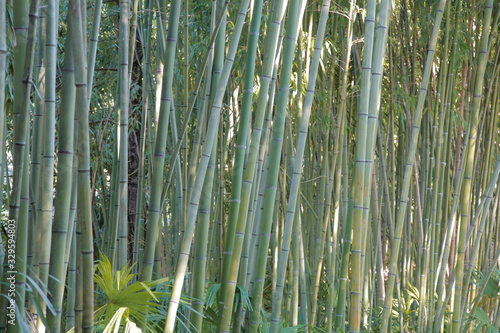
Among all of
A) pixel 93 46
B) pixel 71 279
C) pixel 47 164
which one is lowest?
pixel 71 279

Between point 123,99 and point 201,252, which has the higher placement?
point 123,99

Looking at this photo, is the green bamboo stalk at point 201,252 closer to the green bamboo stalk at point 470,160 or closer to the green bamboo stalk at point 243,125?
the green bamboo stalk at point 243,125

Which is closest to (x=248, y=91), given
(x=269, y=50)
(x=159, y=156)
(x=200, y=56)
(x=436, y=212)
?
(x=269, y=50)

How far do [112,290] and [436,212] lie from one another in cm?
197

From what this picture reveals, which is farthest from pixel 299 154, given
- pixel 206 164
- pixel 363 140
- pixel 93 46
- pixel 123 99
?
pixel 93 46

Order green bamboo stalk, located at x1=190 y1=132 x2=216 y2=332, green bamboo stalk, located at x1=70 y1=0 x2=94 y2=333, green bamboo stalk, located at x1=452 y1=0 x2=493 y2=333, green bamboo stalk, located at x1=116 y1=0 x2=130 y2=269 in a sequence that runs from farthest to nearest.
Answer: green bamboo stalk, located at x1=452 y1=0 x2=493 y2=333 < green bamboo stalk, located at x1=116 y1=0 x2=130 y2=269 < green bamboo stalk, located at x1=190 y1=132 x2=216 y2=332 < green bamboo stalk, located at x1=70 y1=0 x2=94 y2=333

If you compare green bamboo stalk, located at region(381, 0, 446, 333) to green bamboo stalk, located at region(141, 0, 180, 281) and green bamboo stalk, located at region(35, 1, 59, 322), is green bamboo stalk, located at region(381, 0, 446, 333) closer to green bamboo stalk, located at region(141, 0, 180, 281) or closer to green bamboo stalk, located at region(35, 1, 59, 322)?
green bamboo stalk, located at region(141, 0, 180, 281)

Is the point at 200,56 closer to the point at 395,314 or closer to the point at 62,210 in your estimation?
the point at 62,210

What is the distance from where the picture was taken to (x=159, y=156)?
1.46 meters

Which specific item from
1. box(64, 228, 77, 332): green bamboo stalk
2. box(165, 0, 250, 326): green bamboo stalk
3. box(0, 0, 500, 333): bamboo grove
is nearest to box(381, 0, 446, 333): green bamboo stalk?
box(0, 0, 500, 333): bamboo grove

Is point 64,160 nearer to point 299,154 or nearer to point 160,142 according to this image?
point 160,142

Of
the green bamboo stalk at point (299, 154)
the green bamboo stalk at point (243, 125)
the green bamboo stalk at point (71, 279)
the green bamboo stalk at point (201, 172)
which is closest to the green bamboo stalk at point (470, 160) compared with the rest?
the green bamboo stalk at point (299, 154)

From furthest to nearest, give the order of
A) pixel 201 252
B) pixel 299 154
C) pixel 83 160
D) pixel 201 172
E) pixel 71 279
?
1. pixel 299 154
2. pixel 71 279
3. pixel 201 252
4. pixel 201 172
5. pixel 83 160

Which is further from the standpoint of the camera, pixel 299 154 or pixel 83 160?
pixel 299 154
